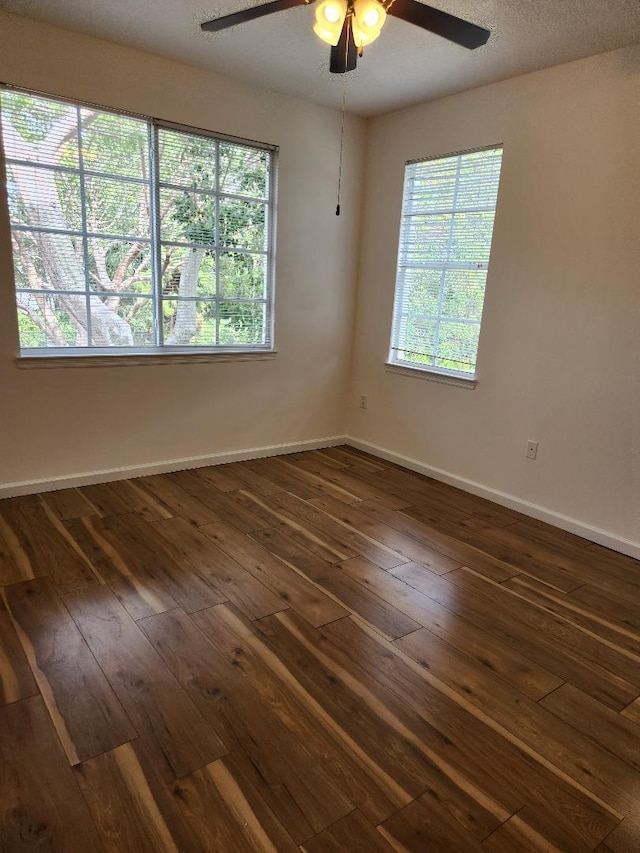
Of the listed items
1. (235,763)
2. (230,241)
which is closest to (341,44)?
(230,241)

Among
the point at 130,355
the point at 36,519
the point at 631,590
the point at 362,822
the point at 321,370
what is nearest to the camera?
the point at 362,822

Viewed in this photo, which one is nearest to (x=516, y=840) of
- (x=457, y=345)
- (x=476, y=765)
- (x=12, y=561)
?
(x=476, y=765)

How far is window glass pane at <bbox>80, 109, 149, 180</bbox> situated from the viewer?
3098 millimetres

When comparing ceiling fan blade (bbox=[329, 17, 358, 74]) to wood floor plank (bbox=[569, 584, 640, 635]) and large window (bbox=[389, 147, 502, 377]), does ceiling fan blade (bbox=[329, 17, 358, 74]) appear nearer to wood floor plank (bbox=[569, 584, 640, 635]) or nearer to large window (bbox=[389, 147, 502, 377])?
large window (bbox=[389, 147, 502, 377])

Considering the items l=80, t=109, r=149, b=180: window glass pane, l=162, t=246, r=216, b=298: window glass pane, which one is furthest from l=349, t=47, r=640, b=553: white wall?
l=80, t=109, r=149, b=180: window glass pane

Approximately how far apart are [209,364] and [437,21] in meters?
2.49

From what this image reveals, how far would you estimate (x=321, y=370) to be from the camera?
4441 mm

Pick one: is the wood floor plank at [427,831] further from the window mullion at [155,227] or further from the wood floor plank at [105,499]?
the window mullion at [155,227]

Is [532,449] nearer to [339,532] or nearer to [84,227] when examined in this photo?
[339,532]

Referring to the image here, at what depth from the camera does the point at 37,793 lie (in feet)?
4.61

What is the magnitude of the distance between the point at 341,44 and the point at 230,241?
74.4 inches

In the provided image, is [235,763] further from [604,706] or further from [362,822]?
[604,706]

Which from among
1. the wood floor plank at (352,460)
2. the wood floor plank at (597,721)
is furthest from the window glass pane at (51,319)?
the wood floor plank at (597,721)

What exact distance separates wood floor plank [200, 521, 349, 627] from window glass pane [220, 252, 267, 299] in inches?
68.3
